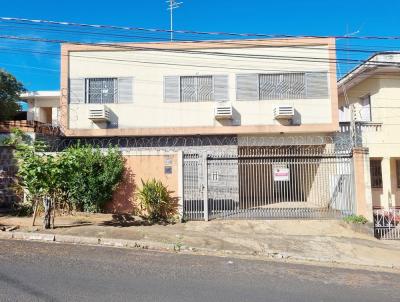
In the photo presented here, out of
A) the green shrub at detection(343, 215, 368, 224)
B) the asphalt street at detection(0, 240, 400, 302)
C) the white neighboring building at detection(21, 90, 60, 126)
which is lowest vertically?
the asphalt street at detection(0, 240, 400, 302)

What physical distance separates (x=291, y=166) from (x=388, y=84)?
7057 millimetres

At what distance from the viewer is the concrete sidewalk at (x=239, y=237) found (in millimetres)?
9688

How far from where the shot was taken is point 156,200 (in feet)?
42.2

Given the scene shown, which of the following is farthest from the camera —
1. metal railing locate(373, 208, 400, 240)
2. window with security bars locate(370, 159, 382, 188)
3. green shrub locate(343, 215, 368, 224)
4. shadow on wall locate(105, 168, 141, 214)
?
window with security bars locate(370, 159, 382, 188)

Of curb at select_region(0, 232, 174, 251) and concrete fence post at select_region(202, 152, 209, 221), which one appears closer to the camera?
curb at select_region(0, 232, 174, 251)

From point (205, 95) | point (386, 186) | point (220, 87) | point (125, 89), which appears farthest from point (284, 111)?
point (125, 89)

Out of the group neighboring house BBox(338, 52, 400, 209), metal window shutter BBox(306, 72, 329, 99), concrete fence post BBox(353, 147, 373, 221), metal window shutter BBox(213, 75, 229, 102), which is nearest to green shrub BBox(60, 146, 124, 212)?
metal window shutter BBox(213, 75, 229, 102)

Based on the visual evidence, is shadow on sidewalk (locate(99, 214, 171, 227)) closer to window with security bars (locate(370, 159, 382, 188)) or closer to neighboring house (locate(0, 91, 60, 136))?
window with security bars (locate(370, 159, 382, 188))

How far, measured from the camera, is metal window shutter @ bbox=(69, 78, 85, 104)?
1812 cm

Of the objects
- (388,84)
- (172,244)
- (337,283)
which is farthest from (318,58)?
(337,283)

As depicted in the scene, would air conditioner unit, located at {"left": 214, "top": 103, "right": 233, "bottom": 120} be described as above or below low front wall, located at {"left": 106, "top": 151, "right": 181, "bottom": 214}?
above

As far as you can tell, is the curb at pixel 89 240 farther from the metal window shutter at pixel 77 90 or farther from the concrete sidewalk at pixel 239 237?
the metal window shutter at pixel 77 90

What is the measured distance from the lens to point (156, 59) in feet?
59.6

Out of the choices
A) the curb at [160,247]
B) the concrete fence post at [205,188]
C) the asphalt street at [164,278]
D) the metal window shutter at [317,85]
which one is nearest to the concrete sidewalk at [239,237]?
the curb at [160,247]
